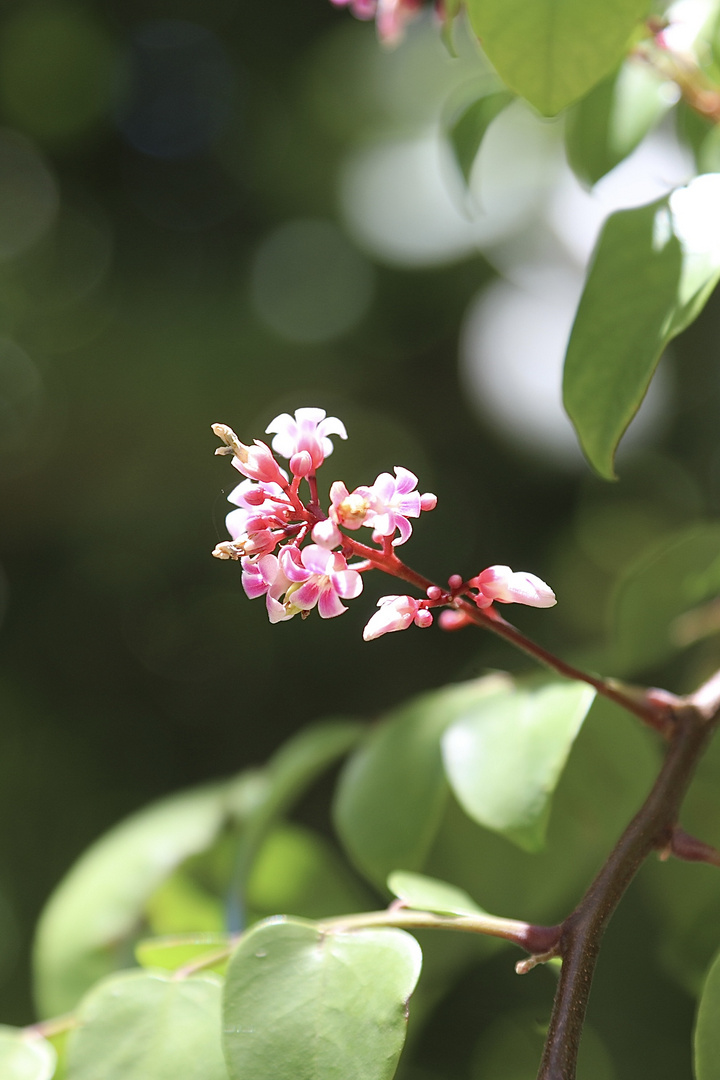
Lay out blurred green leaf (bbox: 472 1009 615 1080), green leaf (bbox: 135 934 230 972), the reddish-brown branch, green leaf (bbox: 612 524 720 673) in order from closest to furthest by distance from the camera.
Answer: the reddish-brown branch → green leaf (bbox: 135 934 230 972) → green leaf (bbox: 612 524 720 673) → blurred green leaf (bbox: 472 1009 615 1080)

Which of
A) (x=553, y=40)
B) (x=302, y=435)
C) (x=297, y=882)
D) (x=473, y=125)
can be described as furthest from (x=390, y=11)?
(x=297, y=882)

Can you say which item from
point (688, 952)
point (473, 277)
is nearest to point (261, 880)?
point (688, 952)

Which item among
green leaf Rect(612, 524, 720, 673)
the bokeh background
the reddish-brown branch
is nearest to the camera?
the reddish-brown branch

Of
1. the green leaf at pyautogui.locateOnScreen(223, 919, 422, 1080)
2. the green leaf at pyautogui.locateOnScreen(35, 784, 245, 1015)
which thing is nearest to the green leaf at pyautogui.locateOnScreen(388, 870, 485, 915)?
the green leaf at pyautogui.locateOnScreen(223, 919, 422, 1080)

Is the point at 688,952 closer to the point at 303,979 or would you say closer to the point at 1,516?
the point at 303,979

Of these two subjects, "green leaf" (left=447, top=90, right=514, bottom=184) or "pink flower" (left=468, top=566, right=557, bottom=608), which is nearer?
"pink flower" (left=468, top=566, right=557, bottom=608)

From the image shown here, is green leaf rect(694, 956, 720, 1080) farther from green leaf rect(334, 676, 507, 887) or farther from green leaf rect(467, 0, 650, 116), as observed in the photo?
green leaf rect(467, 0, 650, 116)

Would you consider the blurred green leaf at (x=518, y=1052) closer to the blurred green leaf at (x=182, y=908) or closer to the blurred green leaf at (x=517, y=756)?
the blurred green leaf at (x=182, y=908)

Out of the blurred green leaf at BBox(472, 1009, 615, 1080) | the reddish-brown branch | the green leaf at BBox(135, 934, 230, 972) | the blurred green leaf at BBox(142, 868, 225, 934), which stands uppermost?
the reddish-brown branch
